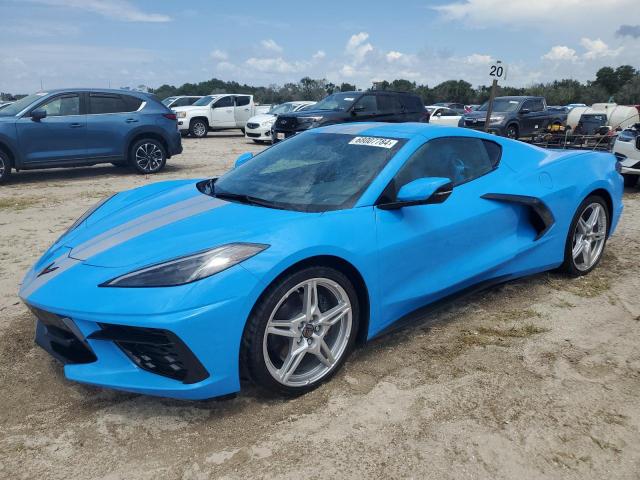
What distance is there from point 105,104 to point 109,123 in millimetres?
410

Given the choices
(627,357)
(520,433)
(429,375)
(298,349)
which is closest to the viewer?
(520,433)

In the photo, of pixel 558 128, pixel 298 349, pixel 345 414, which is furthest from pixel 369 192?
pixel 558 128

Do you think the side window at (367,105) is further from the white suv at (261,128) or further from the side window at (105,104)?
the side window at (105,104)

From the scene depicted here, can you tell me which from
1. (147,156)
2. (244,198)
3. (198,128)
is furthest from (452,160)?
(198,128)

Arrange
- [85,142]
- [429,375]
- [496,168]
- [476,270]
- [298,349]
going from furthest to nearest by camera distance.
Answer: [85,142]
[496,168]
[476,270]
[429,375]
[298,349]

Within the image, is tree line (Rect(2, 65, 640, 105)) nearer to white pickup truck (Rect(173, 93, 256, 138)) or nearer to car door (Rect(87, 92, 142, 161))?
white pickup truck (Rect(173, 93, 256, 138))

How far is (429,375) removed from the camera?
2.90 m

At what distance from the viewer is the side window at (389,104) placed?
1323 centimetres

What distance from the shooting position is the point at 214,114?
2075 cm

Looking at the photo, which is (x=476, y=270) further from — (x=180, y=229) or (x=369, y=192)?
(x=180, y=229)

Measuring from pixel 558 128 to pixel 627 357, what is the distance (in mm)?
9931

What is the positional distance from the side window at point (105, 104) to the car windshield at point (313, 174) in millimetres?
7282

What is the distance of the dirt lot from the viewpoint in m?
2.20

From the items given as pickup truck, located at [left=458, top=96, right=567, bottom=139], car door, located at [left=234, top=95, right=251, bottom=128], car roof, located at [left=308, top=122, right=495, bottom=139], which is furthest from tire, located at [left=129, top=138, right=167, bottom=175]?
car door, located at [left=234, top=95, right=251, bottom=128]
